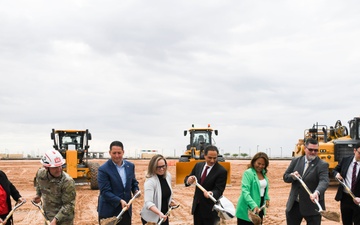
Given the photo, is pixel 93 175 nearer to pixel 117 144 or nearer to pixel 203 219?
pixel 203 219

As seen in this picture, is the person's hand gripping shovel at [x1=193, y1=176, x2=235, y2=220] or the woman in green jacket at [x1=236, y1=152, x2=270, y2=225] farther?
the woman in green jacket at [x1=236, y1=152, x2=270, y2=225]

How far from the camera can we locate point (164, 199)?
5.54m

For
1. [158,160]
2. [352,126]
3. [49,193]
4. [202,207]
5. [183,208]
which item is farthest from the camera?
[352,126]

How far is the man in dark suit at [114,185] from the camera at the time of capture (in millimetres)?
5559

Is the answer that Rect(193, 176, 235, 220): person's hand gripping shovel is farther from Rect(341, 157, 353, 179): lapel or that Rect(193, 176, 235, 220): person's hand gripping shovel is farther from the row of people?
Rect(341, 157, 353, 179): lapel

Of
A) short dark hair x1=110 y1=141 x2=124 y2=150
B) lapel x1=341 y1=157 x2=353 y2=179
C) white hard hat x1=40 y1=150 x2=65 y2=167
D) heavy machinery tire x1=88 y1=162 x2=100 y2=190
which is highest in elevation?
short dark hair x1=110 y1=141 x2=124 y2=150

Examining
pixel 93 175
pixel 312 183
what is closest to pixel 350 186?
pixel 312 183

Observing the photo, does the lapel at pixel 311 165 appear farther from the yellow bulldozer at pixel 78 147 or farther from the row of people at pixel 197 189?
A: the yellow bulldozer at pixel 78 147

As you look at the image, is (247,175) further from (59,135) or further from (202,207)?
(59,135)

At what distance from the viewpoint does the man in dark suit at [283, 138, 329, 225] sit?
19.4 feet

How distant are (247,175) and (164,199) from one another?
1024 mm

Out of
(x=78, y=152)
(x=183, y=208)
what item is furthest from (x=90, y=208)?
(x=78, y=152)

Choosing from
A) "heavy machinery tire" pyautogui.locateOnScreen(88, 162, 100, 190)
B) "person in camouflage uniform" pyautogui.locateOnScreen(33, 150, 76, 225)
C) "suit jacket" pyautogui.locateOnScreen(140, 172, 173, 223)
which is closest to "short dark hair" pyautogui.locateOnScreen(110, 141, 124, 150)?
"suit jacket" pyautogui.locateOnScreen(140, 172, 173, 223)

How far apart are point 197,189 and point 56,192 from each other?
5.86 feet
